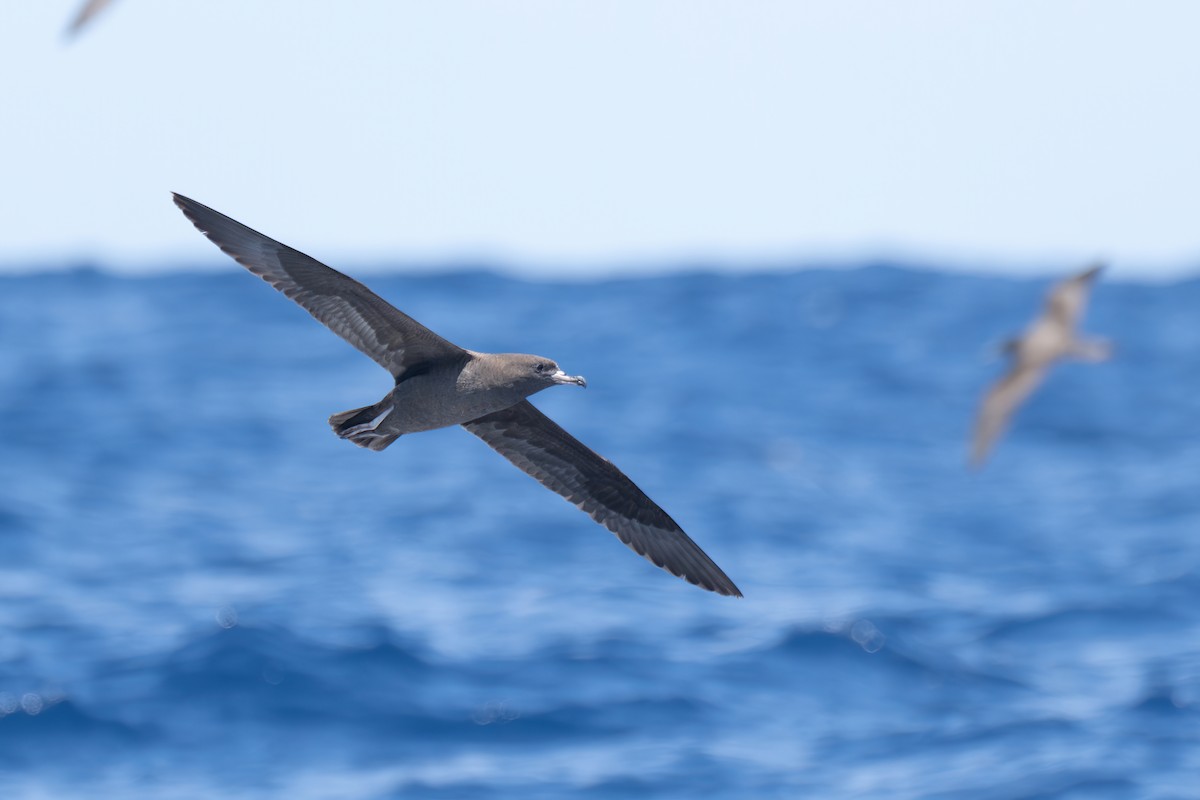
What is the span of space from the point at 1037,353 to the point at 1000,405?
0.48m

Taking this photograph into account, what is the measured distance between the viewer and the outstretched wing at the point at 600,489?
9.24m

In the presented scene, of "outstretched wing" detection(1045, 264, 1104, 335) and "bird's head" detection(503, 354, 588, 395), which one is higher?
"outstretched wing" detection(1045, 264, 1104, 335)

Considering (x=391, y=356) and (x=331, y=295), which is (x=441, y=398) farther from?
(x=331, y=295)

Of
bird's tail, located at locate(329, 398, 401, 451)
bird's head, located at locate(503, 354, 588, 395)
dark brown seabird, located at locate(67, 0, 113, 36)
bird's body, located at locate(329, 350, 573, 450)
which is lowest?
bird's tail, located at locate(329, 398, 401, 451)

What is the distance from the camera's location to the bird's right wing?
39.0 feet

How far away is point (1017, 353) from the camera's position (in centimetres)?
1241

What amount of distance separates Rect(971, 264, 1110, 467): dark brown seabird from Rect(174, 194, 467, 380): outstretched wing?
5.04 m

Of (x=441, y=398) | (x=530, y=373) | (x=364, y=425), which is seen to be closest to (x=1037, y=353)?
(x=530, y=373)

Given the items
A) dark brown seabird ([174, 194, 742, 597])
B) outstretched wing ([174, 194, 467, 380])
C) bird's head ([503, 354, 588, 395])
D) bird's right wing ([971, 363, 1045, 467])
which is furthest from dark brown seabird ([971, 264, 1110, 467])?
outstretched wing ([174, 194, 467, 380])

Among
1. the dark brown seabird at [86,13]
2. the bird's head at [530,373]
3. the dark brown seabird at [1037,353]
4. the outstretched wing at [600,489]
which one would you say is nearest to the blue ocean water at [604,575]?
the dark brown seabird at [1037,353]

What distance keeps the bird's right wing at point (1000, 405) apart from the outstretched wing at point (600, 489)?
115 inches

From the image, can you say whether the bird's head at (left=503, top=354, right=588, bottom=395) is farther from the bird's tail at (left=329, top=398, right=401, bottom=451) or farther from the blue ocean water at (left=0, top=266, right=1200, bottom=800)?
the blue ocean water at (left=0, top=266, right=1200, bottom=800)

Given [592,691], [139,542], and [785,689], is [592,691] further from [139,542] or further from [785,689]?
[139,542]

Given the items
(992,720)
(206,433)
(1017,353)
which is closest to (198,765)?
(992,720)
